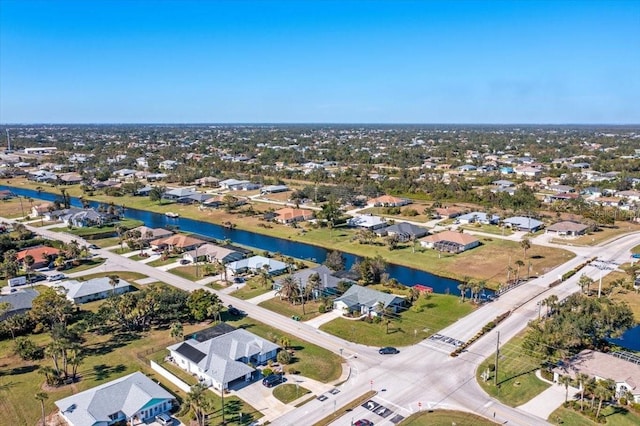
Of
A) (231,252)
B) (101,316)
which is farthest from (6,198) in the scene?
(101,316)

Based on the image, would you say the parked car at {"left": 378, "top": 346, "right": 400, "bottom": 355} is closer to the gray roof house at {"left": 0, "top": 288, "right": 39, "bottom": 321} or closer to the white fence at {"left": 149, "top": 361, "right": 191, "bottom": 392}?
the white fence at {"left": 149, "top": 361, "right": 191, "bottom": 392}

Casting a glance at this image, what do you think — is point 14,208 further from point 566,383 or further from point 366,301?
point 566,383

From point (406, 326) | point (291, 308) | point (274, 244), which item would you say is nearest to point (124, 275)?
point (291, 308)

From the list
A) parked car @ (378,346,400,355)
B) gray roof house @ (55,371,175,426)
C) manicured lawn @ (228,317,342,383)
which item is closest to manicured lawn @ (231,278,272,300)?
manicured lawn @ (228,317,342,383)

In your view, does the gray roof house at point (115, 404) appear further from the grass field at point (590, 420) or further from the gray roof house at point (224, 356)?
the grass field at point (590, 420)

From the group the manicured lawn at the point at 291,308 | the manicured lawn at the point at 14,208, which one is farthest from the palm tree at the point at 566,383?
the manicured lawn at the point at 14,208

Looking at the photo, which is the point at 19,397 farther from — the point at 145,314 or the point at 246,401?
the point at 246,401
